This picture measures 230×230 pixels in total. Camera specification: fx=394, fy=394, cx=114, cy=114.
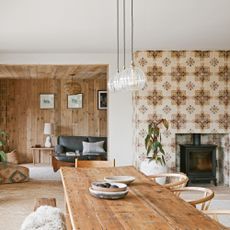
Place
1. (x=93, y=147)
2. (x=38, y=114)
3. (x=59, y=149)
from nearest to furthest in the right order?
(x=93, y=147) < (x=59, y=149) < (x=38, y=114)

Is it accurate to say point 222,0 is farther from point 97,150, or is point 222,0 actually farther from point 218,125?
point 97,150

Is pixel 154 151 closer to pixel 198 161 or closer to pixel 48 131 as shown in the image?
pixel 198 161

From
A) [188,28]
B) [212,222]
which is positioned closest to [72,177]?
[212,222]

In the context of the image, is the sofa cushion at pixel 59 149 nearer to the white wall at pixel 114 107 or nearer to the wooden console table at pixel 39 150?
the wooden console table at pixel 39 150

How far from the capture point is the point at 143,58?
6922mm

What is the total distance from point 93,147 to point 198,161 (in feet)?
11.5

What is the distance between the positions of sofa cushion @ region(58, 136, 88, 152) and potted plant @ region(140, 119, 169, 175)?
381cm

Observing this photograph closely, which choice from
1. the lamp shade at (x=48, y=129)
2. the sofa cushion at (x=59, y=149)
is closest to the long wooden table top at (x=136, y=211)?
the sofa cushion at (x=59, y=149)

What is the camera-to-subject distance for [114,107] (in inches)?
280

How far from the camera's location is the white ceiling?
4156mm

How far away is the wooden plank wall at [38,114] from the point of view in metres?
11.2

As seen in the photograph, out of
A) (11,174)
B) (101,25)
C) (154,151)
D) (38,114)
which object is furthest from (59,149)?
(101,25)

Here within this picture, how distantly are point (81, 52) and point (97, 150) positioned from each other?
11.6ft

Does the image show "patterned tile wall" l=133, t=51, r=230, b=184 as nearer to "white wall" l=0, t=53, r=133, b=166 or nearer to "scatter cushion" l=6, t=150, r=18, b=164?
"white wall" l=0, t=53, r=133, b=166
